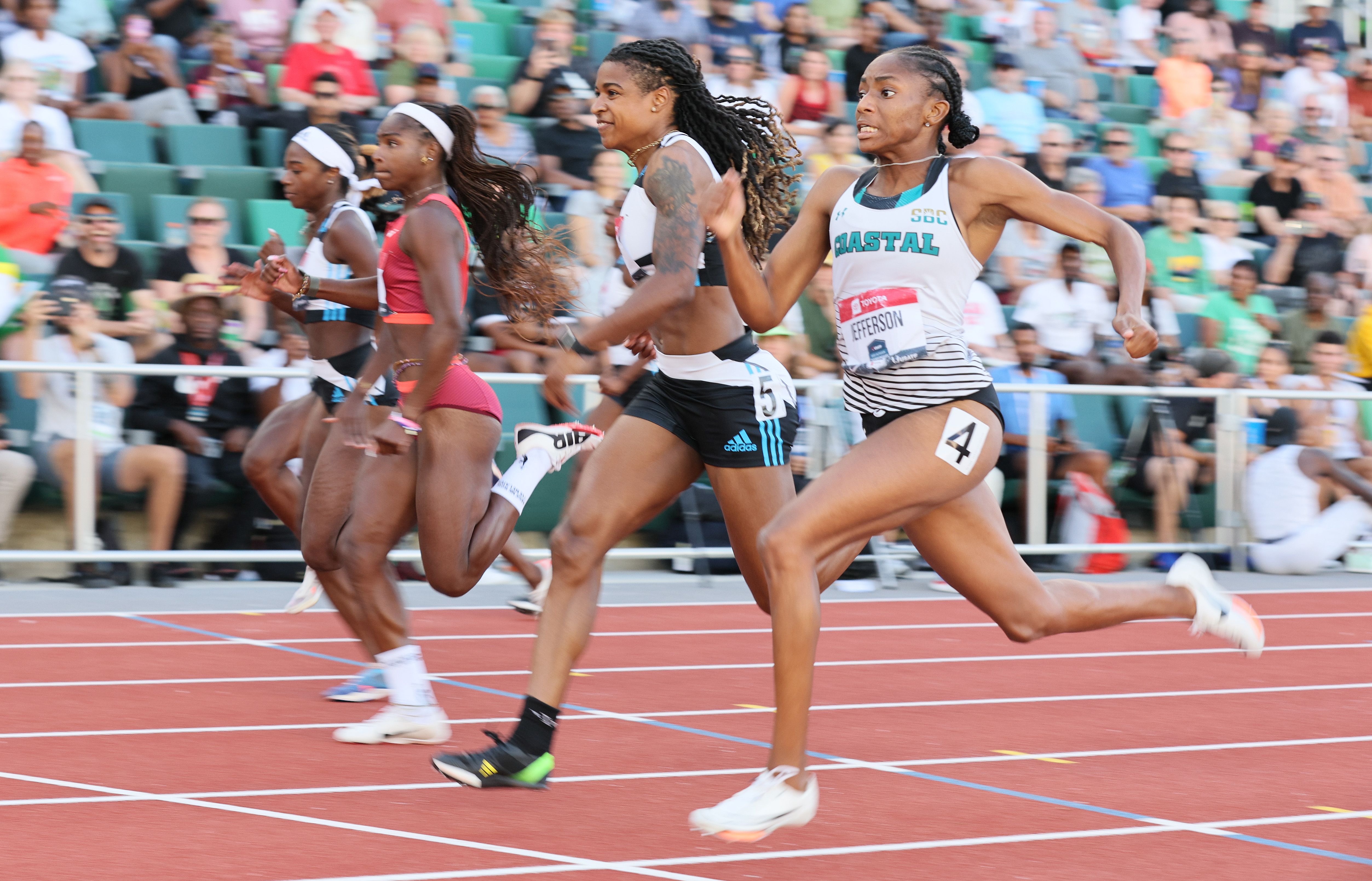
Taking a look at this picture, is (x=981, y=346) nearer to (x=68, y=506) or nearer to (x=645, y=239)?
(x=68, y=506)

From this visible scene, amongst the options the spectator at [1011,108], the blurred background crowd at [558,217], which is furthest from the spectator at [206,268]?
the spectator at [1011,108]

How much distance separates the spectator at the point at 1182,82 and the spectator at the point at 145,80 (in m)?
9.65

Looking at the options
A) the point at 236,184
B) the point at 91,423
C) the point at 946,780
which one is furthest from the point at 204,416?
the point at 946,780

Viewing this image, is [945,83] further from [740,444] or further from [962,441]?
[740,444]

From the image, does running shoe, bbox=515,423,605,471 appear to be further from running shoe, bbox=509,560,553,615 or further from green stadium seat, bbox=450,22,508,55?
green stadium seat, bbox=450,22,508,55

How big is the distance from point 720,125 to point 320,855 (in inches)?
93.2

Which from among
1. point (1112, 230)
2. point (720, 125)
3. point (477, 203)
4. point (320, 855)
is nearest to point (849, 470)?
point (1112, 230)

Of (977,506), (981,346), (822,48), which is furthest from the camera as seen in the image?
(822,48)

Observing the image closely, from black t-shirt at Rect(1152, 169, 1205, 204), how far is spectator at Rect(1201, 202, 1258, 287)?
0.23 metres

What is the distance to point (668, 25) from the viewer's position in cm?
1308

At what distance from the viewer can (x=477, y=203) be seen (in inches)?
223

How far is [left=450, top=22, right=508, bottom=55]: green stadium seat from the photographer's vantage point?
12.9 meters

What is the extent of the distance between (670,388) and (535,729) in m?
1.05

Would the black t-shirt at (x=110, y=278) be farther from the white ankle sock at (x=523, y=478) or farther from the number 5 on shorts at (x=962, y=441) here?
the number 5 on shorts at (x=962, y=441)
